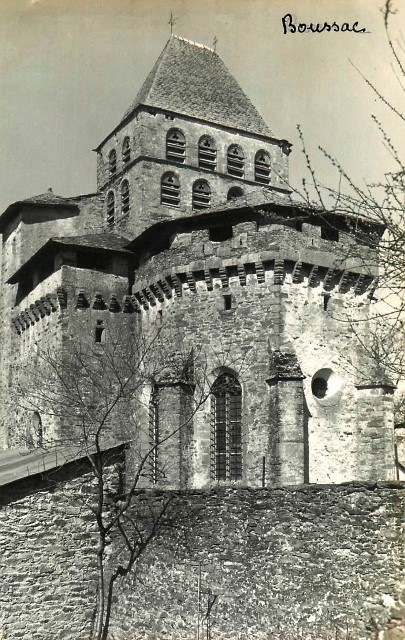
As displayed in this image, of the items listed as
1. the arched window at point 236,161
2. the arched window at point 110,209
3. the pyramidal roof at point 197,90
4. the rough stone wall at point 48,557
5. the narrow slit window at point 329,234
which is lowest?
the rough stone wall at point 48,557

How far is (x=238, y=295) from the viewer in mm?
21703

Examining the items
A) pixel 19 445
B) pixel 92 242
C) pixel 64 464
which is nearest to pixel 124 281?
pixel 92 242

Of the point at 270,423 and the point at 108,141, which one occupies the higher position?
the point at 108,141

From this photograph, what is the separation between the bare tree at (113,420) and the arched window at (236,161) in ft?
30.8

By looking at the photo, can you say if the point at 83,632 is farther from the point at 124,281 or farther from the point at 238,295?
the point at 124,281

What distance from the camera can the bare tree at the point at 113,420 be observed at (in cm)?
1522

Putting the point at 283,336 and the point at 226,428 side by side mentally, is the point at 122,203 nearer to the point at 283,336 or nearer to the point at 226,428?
the point at 283,336

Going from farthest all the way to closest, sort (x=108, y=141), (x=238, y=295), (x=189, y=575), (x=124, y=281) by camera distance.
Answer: (x=108, y=141)
(x=124, y=281)
(x=238, y=295)
(x=189, y=575)

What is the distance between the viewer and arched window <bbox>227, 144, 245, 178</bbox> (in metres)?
30.8

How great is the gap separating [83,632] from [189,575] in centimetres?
248

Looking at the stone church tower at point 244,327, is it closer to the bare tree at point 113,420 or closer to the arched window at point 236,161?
the bare tree at point 113,420

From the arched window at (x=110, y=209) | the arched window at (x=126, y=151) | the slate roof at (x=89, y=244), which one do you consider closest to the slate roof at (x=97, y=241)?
the slate roof at (x=89, y=244)

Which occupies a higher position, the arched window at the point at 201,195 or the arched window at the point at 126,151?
the arched window at the point at 126,151

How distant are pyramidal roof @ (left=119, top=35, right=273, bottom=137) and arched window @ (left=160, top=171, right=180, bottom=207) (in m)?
2.76
